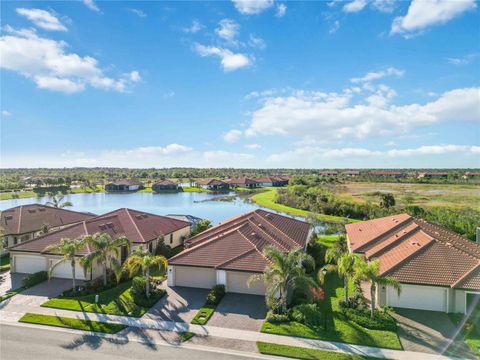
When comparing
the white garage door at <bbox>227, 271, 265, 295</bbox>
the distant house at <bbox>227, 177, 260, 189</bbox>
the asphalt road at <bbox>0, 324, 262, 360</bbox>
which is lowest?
the asphalt road at <bbox>0, 324, 262, 360</bbox>

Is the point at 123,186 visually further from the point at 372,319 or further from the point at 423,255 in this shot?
the point at 372,319

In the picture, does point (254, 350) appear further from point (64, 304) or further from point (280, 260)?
point (64, 304)

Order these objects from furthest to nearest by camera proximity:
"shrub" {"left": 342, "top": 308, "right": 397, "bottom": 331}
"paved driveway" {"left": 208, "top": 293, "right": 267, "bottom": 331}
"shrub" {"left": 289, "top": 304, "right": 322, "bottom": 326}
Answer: "paved driveway" {"left": 208, "top": 293, "right": 267, "bottom": 331} < "shrub" {"left": 289, "top": 304, "right": 322, "bottom": 326} < "shrub" {"left": 342, "top": 308, "right": 397, "bottom": 331}

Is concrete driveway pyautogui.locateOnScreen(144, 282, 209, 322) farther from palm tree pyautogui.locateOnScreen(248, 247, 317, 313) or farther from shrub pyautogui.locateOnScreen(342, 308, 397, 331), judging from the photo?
shrub pyautogui.locateOnScreen(342, 308, 397, 331)

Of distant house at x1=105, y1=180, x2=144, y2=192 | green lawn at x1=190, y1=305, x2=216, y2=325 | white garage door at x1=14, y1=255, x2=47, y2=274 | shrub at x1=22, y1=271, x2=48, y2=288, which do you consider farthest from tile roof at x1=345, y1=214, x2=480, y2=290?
distant house at x1=105, y1=180, x2=144, y2=192

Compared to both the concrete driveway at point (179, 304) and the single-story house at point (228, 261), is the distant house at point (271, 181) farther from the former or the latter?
the concrete driveway at point (179, 304)

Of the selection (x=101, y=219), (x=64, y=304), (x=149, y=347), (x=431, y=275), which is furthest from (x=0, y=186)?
(x=431, y=275)

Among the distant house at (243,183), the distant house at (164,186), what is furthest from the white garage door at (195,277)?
the distant house at (243,183)
